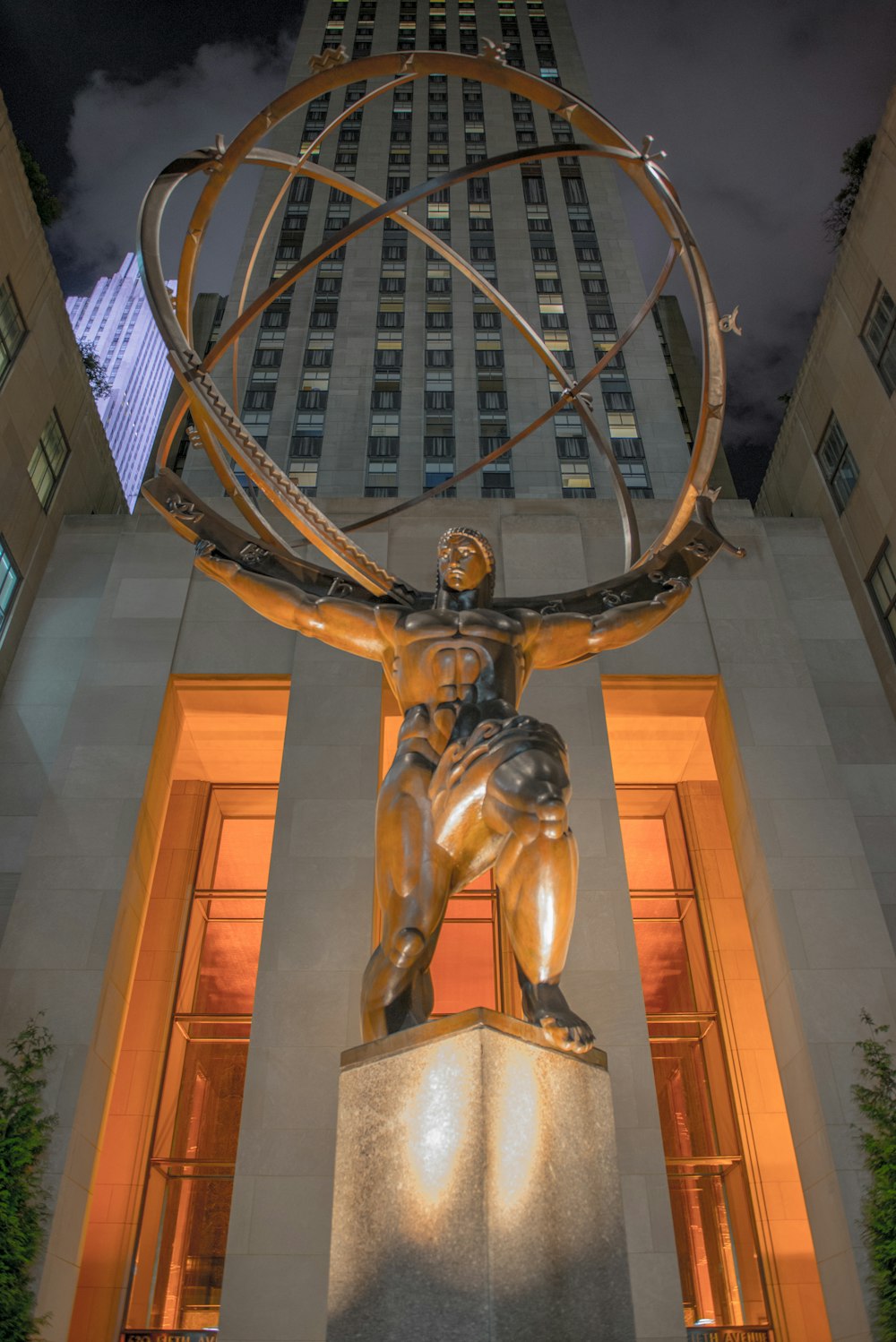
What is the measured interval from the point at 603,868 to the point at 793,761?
281 cm

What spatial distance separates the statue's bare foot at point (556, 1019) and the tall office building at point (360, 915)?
3.90 m

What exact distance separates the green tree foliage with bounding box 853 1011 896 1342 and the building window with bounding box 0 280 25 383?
44.2 feet

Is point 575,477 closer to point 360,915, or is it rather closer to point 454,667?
point 360,915

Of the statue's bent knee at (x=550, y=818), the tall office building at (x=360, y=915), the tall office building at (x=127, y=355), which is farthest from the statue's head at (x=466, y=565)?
the tall office building at (x=127, y=355)

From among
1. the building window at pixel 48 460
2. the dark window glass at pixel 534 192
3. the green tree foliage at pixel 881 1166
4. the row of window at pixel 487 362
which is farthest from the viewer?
the dark window glass at pixel 534 192

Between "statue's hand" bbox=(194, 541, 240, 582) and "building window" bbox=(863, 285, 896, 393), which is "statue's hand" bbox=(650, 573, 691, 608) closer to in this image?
"statue's hand" bbox=(194, 541, 240, 582)

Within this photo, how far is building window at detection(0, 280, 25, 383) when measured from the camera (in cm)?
1366

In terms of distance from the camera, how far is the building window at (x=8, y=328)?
44.8ft

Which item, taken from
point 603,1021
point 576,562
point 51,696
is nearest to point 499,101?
point 576,562

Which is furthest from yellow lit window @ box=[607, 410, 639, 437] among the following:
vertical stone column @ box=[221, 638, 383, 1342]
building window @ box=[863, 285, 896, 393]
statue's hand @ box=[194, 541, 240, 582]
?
statue's hand @ box=[194, 541, 240, 582]

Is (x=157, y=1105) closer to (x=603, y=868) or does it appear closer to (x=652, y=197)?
(x=603, y=868)

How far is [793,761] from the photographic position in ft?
38.8

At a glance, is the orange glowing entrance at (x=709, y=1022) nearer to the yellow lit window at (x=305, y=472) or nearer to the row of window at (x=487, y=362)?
the row of window at (x=487, y=362)

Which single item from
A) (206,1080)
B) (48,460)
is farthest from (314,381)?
(206,1080)
